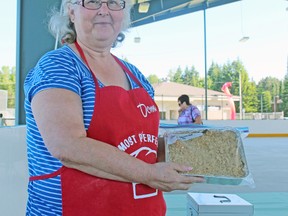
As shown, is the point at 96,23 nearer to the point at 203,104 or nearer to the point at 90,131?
the point at 90,131

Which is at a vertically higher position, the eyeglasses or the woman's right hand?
the eyeglasses

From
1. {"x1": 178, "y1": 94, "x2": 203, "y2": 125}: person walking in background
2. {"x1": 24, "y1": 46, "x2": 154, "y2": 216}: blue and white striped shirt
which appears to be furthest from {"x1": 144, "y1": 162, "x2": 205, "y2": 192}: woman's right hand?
{"x1": 178, "y1": 94, "x2": 203, "y2": 125}: person walking in background

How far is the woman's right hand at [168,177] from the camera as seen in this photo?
A: 93cm

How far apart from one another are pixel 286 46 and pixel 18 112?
1561 cm

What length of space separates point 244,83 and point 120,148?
20286mm

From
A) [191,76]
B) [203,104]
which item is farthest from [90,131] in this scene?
[191,76]

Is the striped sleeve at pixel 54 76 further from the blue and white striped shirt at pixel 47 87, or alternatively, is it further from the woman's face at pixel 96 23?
the woman's face at pixel 96 23

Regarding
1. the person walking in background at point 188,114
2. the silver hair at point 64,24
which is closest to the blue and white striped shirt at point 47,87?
the silver hair at point 64,24

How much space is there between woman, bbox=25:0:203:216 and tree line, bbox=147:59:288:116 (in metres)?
14.2

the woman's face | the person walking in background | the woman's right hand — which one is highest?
the woman's face

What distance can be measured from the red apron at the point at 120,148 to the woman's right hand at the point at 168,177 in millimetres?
102

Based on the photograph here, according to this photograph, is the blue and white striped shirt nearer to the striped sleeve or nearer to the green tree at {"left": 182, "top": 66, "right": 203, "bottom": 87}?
the striped sleeve

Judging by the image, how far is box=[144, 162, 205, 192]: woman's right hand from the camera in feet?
3.04

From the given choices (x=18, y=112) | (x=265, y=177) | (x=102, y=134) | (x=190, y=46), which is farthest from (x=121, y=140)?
(x=190, y=46)
